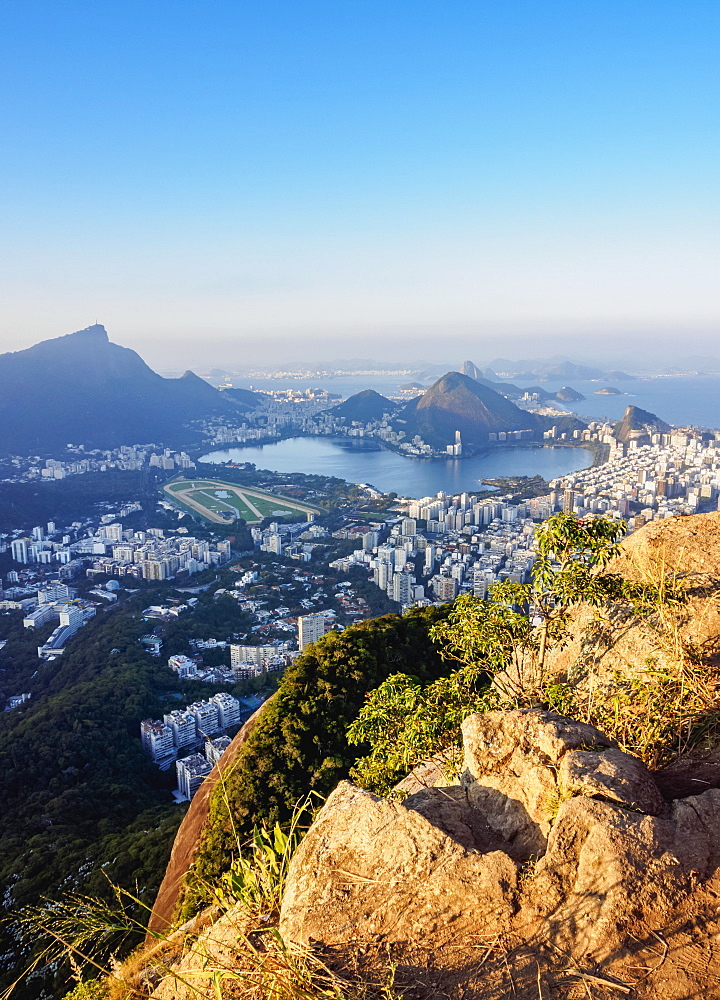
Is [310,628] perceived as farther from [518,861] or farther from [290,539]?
[518,861]

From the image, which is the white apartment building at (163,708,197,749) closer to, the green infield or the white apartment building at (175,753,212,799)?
the white apartment building at (175,753,212,799)

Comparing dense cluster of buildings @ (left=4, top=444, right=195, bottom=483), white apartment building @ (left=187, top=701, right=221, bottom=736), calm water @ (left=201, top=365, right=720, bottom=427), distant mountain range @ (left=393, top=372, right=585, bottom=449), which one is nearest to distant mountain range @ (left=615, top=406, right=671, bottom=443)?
distant mountain range @ (left=393, top=372, right=585, bottom=449)

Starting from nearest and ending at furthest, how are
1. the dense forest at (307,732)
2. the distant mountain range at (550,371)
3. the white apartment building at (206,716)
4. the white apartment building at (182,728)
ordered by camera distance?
the dense forest at (307,732) < the white apartment building at (182,728) < the white apartment building at (206,716) < the distant mountain range at (550,371)

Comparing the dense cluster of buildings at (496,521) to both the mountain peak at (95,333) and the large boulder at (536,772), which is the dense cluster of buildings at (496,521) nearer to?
the large boulder at (536,772)

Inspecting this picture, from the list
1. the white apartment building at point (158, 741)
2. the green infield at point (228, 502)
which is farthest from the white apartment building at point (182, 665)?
the green infield at point (228, 502)

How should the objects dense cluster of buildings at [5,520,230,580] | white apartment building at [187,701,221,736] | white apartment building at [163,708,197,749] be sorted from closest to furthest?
1. white apartment building at [163,708,197,749]
2. white apartment building at [187,701,221,736]
3. dense cluster of buildings at [5,520,230,580]

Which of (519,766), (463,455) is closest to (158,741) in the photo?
(519,766)
